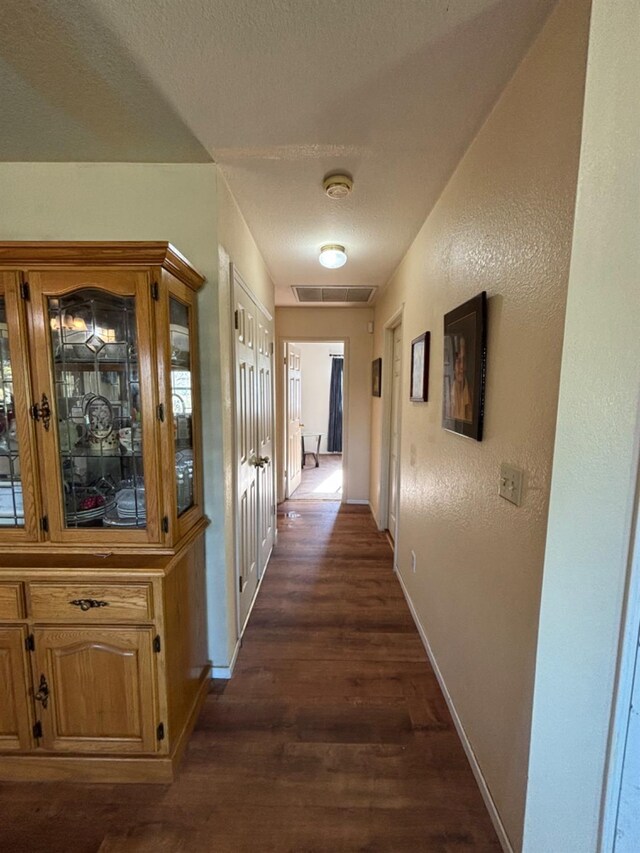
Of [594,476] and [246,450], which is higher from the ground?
[594,476]

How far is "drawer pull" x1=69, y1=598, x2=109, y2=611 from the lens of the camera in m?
1.34

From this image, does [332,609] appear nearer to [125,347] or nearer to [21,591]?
[21,591]

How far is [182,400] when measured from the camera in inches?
62.2

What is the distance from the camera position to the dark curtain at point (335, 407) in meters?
7.61

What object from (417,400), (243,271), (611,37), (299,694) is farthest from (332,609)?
(611,37)

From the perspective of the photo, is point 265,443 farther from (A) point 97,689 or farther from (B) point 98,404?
(A) point 97,689

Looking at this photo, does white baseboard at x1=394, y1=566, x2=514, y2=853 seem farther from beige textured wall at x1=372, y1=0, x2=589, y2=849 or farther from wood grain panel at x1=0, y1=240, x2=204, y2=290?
wood grain panel at x1=0, y1=240, x2=204, y2=290

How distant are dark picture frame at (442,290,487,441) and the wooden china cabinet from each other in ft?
3.71

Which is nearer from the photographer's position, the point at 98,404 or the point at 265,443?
the point at 98,404

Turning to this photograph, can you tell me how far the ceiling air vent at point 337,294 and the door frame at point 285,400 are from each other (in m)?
0.47

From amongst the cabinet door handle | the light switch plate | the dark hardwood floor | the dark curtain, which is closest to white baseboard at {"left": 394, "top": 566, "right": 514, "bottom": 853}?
the dark hardwood floor

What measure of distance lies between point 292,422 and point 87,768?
3.93 meters

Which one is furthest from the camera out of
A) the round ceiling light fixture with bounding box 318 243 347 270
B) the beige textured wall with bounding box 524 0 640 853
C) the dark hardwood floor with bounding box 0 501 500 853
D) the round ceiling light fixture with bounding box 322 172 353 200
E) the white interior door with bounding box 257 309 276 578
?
the white interior door with bounding box 257 309 276 578

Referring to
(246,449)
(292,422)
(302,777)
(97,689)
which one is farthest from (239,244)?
(292,422)
